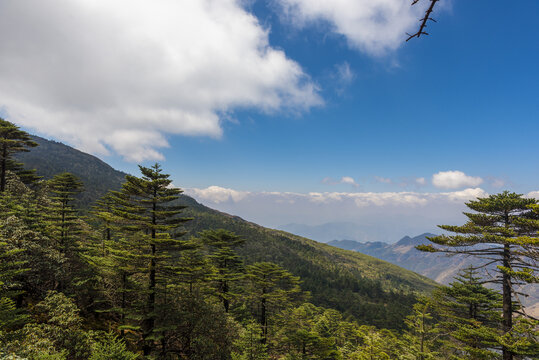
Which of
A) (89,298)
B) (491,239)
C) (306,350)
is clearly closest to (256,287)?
(306,350)

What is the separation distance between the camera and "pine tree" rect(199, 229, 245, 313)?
3147 cm

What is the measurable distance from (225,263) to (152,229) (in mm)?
16890

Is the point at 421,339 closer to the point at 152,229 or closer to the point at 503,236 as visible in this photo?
the point at 503,236

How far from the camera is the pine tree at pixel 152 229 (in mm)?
19547

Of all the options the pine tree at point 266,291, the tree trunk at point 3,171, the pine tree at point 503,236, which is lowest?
the pine tree at point 266,291

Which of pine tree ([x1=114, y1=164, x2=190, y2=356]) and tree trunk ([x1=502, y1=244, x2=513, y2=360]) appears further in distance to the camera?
pine tree ([x1=114, y1=164, x2=190, y2=356])

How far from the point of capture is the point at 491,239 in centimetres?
1598

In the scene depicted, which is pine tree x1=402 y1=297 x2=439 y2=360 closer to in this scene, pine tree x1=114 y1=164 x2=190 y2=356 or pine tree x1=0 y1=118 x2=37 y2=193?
pine tree x1=114 y1=164 x2=190 y2=356

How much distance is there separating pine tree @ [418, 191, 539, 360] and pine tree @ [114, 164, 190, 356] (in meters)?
21.2

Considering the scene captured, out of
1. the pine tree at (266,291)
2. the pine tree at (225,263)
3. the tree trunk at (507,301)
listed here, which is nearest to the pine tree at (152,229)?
the pine tree at (225,263)

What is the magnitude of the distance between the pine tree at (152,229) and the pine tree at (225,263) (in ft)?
32.9

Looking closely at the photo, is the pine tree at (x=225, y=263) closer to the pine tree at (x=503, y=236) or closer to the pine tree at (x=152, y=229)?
the pine tree at (x=152, y=229)

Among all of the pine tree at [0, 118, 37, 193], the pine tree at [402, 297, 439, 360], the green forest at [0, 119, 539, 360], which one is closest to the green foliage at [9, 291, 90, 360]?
the green forest at [0, 119, 539, 360]

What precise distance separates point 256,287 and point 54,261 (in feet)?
73.4
